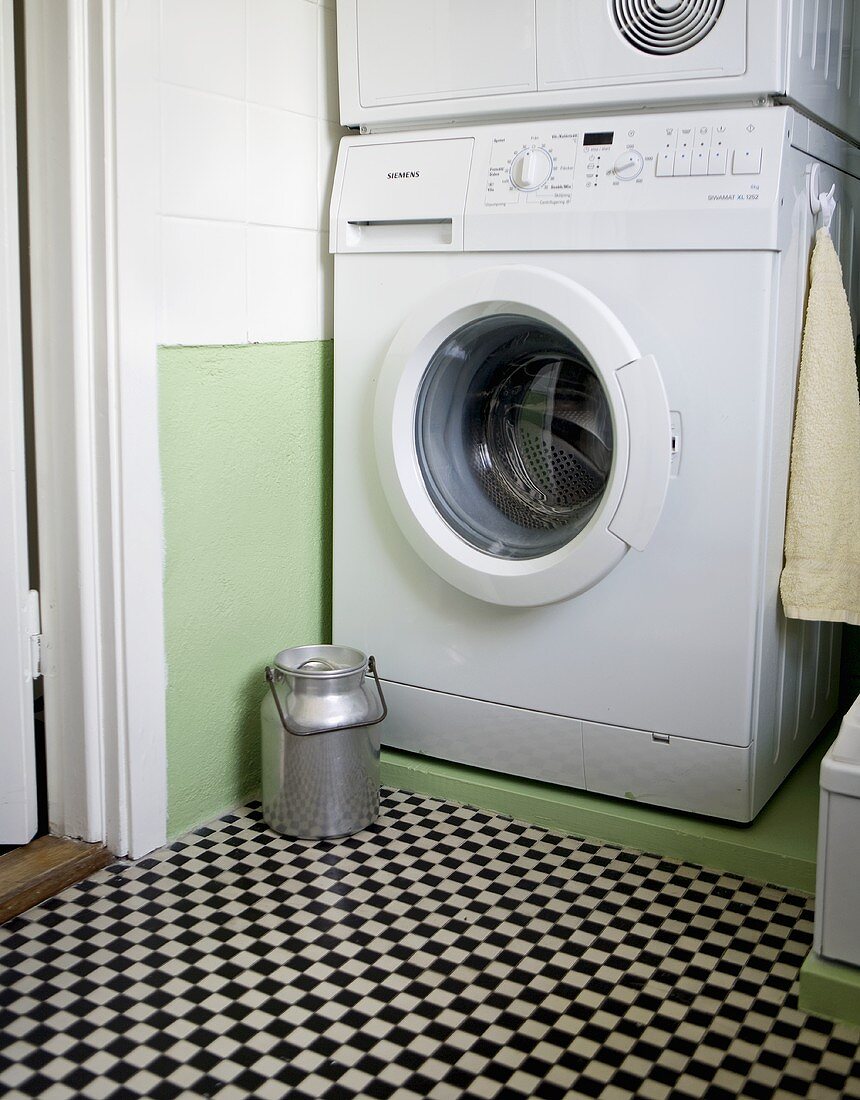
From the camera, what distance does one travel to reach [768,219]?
1538 millimetres

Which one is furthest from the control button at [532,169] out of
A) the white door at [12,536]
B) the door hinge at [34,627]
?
the door hinge at [34,627]

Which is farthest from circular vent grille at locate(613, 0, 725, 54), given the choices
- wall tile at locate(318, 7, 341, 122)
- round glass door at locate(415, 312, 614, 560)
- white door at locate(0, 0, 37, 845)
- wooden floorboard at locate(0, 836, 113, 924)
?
wooden floorboard at locate(0, 836, 113, 924)

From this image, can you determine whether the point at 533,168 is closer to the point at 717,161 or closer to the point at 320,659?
the point at 717,161

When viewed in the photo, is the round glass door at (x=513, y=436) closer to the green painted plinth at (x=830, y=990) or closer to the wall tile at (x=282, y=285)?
the wall tile at (x=282, y=285)

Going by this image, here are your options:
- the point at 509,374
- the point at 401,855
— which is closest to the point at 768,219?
the point at 509,374

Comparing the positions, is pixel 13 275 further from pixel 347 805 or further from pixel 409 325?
pixel 347 805

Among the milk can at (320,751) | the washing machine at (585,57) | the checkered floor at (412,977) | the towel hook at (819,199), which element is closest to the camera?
the checkered floor at (412,977)

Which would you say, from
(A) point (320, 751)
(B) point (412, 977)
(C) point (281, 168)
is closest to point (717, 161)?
(C) point (281, 168)

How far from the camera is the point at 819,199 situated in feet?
5.49

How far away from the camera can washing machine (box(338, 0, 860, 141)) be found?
1.54m

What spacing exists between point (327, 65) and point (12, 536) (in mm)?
907

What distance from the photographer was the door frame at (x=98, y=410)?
1.55 meters

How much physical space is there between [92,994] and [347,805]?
498 millimetres

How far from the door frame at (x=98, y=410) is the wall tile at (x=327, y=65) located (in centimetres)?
36
